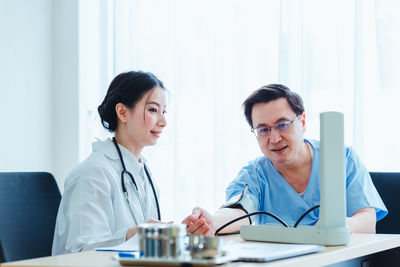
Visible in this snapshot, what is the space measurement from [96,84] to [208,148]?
2.70 ft

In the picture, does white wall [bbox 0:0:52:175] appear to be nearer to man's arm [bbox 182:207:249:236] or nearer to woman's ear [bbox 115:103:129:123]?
woman's ear [bbox 115:103:129:123]

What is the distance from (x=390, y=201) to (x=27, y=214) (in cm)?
124

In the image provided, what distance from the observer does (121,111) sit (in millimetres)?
1987

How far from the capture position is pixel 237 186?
196cm

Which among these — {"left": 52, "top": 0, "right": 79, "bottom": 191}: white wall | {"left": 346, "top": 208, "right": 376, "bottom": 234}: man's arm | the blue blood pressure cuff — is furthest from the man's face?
{"left": 52, "top": 0, "right": 79, "bottom": 191}: white wall

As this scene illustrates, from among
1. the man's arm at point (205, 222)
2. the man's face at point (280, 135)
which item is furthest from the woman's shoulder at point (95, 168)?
the man's face at point (280, 135)

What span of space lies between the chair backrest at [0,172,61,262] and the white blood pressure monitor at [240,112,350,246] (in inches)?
34.5

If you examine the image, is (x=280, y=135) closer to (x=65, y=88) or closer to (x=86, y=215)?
(x=86, y=215)

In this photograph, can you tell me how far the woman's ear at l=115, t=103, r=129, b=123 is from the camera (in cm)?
198

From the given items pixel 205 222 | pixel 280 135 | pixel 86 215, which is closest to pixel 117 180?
pixel 86 215

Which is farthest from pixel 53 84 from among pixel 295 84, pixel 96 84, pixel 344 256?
pixel 344 256

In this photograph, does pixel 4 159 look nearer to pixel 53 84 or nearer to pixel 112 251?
pixel 53 84

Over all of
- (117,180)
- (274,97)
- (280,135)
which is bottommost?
(117,180)

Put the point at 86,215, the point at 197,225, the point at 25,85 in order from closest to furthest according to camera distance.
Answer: the point at 197,225 → the point at 86,215 → the point at 25,85
